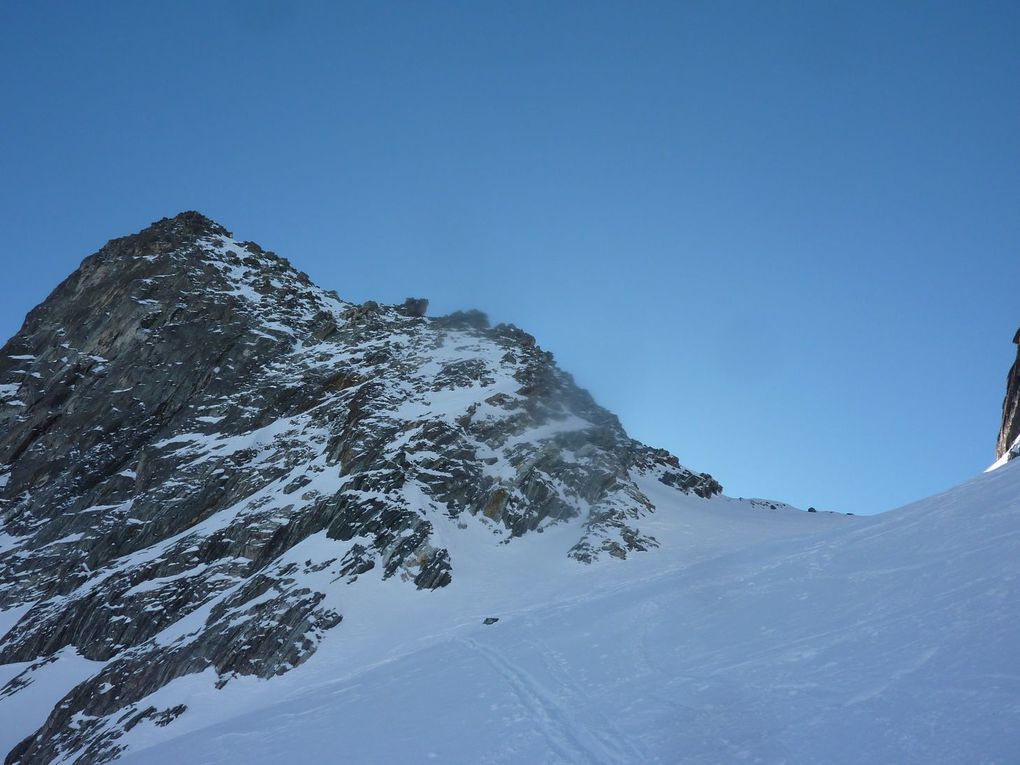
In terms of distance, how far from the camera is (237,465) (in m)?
59.8

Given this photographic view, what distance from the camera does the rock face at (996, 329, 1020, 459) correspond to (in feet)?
131

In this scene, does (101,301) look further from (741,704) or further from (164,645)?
(741,704)

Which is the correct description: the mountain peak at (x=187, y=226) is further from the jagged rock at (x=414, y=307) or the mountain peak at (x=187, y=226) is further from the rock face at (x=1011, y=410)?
the rock face at (x=1011, y=410)

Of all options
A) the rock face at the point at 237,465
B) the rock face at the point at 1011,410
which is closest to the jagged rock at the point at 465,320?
the rock face at the point at 237,465

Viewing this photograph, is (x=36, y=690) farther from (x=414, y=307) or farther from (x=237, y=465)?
(x=414, y=307)

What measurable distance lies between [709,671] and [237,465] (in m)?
51.1

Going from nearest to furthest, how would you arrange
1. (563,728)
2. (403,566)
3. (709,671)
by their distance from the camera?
(563,728), (709,671), (403,566)

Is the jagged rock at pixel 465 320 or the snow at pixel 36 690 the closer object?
the snow at pixel 36 690

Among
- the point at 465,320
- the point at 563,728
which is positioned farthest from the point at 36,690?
the point at 465,320

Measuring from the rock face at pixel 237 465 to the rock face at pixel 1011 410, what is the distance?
907 inches

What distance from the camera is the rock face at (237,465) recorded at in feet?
137

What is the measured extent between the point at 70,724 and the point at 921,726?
138ft

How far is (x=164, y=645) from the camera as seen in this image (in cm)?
3981

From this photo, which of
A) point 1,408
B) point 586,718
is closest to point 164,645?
point 586,718
